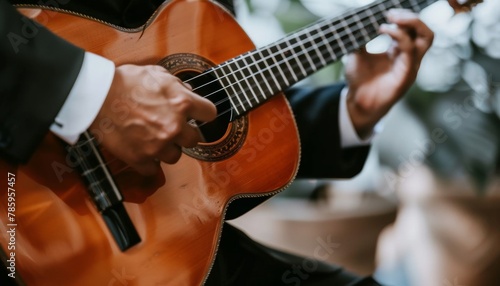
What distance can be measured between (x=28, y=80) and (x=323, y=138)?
1.94 ft

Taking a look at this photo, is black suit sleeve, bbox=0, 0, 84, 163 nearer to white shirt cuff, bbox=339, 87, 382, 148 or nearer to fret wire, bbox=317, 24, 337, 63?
fret wire, bbox=317, 24, 337, 63

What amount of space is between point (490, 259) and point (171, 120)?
1.35m

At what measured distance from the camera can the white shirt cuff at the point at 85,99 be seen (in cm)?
62

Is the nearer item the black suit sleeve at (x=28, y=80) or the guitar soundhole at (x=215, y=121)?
the black suit sleeve at (x=28, y=80)

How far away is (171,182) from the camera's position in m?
0.72

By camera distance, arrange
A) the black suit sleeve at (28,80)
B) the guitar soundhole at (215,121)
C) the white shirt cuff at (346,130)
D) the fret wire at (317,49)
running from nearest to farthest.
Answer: the black suit sleeve at (28,80) < the guitar soundhole at (215,121) < the fret wire at (317,49) < the white shirt cuff at (346,130)

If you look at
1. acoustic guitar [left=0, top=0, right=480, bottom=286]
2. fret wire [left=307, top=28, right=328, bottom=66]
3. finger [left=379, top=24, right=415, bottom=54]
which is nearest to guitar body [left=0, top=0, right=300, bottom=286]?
acoustic guitar [left=0, top=0, right=480, bottom=286]

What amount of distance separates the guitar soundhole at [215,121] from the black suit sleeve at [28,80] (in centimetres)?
17

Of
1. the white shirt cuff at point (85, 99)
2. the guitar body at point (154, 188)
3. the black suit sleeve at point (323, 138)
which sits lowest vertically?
the black suit sleeve at point (323, 138)

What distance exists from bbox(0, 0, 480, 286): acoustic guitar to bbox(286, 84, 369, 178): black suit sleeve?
15 cm

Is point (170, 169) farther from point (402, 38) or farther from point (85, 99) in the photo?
point (402, 38)

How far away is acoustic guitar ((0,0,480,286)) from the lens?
24.4 inches

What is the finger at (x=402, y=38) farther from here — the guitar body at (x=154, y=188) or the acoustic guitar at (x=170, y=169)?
the guitar body at (x=154, y=188)

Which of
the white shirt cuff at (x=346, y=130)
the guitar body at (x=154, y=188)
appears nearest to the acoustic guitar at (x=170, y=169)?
the guitar body at (x=154, y=188)
